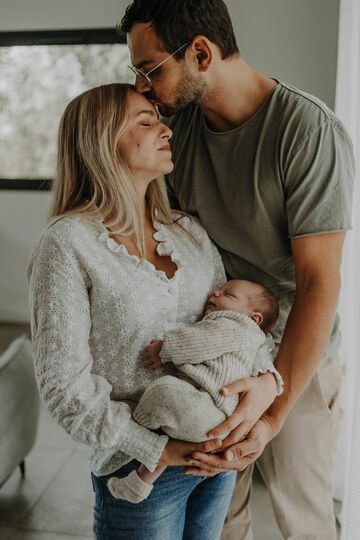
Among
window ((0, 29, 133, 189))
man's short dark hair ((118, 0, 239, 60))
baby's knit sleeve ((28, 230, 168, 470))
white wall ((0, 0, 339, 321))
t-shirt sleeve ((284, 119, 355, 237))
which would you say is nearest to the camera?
baby's knit sleeve ((28, 230, 168, 470))

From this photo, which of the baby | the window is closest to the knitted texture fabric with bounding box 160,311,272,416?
the baby

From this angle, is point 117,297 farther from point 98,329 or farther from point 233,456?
point 233,456

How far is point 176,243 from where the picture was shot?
55.9 inches

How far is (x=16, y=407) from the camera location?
7.96 ft

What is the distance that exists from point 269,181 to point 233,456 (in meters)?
0.66

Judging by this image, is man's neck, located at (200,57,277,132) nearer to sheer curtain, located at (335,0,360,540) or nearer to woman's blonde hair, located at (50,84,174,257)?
woman's blonde hair, located at (50,84,174,257)

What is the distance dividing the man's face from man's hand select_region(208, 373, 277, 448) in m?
0.75

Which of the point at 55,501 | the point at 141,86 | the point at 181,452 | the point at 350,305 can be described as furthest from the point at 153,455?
the point at 55,501

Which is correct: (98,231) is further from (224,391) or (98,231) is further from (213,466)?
(213,466)

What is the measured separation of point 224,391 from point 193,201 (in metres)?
0.60

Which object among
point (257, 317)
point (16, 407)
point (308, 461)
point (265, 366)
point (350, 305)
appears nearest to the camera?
point (265, 366)

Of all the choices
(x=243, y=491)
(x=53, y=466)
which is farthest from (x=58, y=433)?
(x=243, y=491)

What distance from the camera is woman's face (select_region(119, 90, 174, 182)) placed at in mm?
1365

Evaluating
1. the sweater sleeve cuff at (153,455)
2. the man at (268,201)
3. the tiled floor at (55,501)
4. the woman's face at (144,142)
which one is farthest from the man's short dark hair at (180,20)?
the tiled floor at (55,501)
